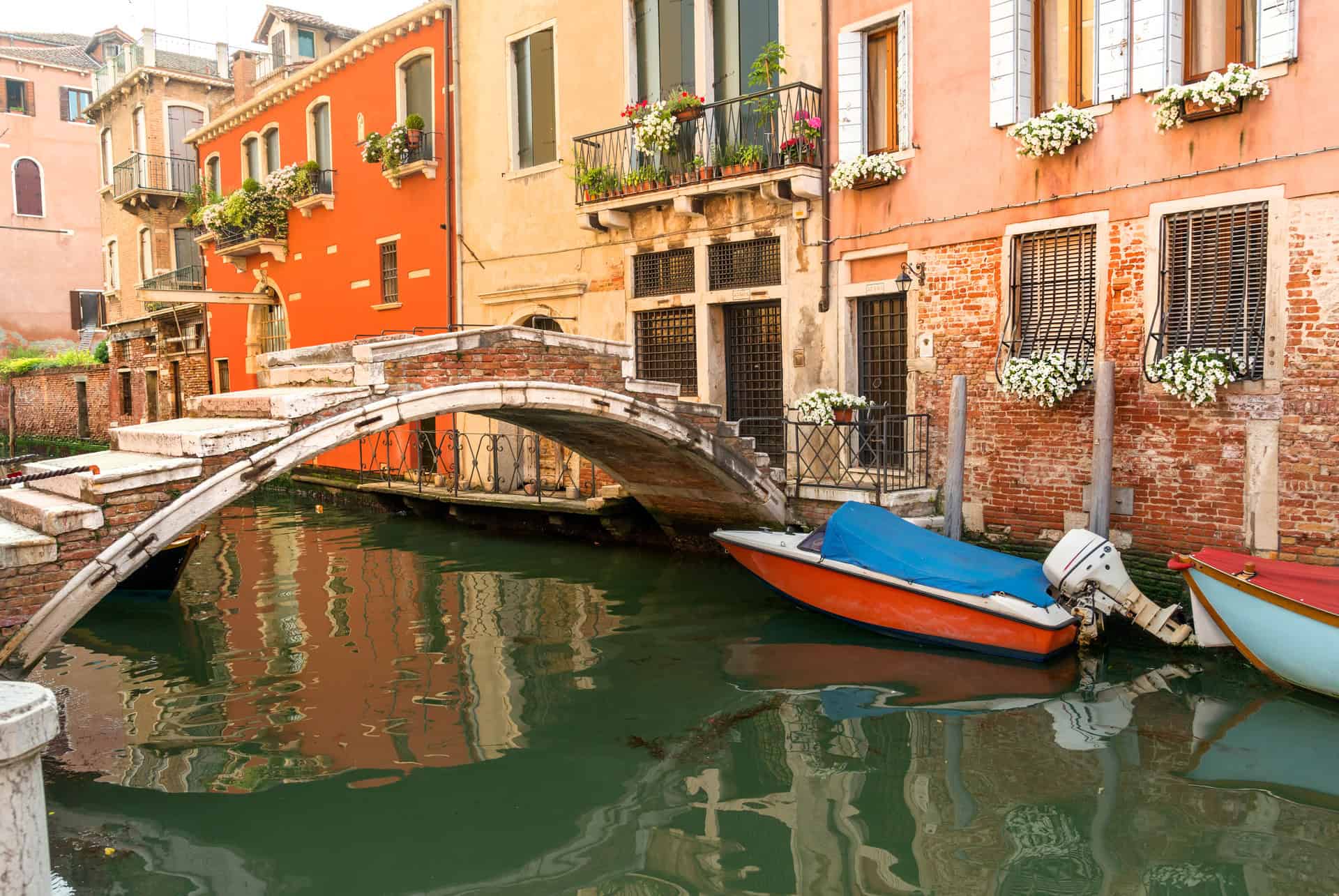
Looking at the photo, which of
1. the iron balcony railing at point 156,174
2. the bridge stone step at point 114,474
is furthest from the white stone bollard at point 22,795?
the iron balcony railing at point 156,174

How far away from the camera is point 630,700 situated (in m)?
6.25

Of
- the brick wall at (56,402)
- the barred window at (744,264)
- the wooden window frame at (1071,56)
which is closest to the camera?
the wooden window frame at (1071,56)

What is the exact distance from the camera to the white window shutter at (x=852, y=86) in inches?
352

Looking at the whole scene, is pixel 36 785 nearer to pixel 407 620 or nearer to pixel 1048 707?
pixel 1048 707

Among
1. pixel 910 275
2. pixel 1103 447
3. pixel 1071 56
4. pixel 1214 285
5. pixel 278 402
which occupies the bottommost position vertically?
pixel 1103 447

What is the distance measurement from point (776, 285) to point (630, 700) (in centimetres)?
458

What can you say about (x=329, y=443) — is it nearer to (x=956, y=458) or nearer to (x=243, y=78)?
(x=956, y=458)

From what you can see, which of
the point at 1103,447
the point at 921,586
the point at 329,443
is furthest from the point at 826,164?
the point at 329,443

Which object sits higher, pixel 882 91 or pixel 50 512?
pixel 882 91

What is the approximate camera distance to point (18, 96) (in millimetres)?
25000

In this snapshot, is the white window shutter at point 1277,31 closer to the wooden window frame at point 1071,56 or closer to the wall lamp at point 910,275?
the wooden window frame at point 1071,56

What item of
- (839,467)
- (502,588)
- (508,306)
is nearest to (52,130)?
(508,306)

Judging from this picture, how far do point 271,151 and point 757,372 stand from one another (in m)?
10.1

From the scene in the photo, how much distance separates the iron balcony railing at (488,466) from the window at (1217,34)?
22.1 feet
